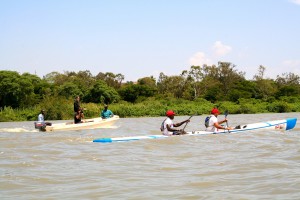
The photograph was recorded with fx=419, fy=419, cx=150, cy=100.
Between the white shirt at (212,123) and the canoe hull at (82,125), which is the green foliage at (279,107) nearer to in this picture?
the canoe hull at (82,125)

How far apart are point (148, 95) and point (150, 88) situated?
109 cm

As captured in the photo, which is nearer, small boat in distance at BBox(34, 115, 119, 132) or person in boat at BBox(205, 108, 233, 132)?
person in boat at BBox(205, 108, 233, 132)

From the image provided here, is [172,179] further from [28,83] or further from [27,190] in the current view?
[28,83]

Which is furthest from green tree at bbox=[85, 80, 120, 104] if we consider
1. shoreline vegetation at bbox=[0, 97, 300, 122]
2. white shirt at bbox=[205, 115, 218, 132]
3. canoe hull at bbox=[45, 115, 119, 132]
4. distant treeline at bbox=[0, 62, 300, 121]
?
white shirt at bbox=[205, 115, 218, 132]

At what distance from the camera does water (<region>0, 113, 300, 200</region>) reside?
5.58 meters

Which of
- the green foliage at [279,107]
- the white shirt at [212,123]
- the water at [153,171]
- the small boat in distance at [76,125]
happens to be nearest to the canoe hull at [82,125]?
the small boat in distance at [76,125]

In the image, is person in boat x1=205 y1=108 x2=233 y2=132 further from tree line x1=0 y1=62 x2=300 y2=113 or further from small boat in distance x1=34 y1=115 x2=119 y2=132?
tree line x1=0 y1=62 x2=300 y2=113

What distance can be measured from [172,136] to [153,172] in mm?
5930

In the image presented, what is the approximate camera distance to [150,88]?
5634 centimetres

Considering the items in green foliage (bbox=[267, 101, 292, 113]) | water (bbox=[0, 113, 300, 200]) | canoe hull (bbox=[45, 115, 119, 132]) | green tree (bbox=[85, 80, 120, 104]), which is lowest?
water (bbox=[0, 113, 300, 200])

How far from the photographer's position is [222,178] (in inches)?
254

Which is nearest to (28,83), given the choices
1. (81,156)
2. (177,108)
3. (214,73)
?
(177,108)

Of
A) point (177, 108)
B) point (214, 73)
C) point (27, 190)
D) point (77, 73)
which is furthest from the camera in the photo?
point (77, 73)

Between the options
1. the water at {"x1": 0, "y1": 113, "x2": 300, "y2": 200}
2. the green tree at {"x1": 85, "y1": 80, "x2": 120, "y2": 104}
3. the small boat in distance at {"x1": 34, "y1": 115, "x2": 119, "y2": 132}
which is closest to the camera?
the water at {"x1": 0, "y1": 113, "x2": 300, "y2": 200}
